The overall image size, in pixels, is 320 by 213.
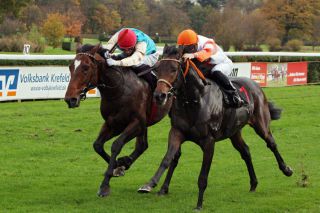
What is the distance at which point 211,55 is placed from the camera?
715cm

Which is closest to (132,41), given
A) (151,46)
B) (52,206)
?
(151,46)

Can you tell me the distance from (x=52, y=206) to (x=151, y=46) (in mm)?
2685

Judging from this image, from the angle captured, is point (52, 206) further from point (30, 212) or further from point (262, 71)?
point (262, 71)

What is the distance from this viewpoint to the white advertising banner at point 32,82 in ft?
54.3

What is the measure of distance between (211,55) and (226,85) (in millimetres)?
434

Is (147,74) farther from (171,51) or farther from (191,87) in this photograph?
(171,51)

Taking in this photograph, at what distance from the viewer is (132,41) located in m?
8.09

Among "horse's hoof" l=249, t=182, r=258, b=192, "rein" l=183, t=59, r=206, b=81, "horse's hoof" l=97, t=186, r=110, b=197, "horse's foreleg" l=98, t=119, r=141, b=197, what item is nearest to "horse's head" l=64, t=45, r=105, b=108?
"horse's foreleg" l=98, t=119, r=141, b=197

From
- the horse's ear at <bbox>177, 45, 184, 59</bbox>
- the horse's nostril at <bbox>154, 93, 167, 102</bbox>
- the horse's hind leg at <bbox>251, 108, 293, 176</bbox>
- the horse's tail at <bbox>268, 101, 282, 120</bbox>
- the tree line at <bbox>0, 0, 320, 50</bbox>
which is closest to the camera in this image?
the horse's nostril at <bbox>154, 93, 167, 102</bbox>

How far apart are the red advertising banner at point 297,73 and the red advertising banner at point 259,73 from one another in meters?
1.66

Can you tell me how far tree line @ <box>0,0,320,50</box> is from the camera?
51875 mm

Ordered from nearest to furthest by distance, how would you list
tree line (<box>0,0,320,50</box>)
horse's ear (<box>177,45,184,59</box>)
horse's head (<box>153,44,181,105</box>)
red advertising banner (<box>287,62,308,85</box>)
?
horse's head (<box>153,44,181,105</box>) < horse's ear (<box>177,45,184,59</box>) < red advertising banner (<box>287,62,308,85</box>) < tree line (<box>0,0,320,50</box>)

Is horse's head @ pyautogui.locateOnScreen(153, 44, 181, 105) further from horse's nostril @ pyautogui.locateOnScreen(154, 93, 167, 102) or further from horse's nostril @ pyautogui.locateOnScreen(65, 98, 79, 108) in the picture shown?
horse's nostril @ pyautogui.locateOnScreen(65, 98, 79, 108)

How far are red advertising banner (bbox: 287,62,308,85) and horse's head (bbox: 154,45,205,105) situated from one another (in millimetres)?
19846
